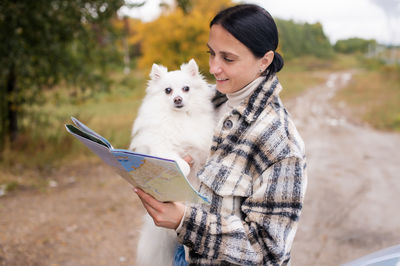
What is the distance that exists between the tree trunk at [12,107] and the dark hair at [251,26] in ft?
22.4

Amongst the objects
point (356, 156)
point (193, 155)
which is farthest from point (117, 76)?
point (193, 155)

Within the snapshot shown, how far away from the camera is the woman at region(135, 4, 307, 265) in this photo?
1.52m

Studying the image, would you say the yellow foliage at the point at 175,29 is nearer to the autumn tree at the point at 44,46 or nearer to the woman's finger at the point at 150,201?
the autumn tree at the point at 44,46

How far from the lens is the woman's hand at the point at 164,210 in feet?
4.92

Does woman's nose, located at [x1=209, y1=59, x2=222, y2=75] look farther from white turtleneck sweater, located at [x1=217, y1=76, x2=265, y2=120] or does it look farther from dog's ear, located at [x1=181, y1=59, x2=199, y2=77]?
dog's ear, located at [x1=181, y1=59, x2=199, y2=77]

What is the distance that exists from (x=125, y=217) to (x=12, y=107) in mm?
3652

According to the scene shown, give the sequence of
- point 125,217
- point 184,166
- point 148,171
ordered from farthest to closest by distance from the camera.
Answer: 1. point 125,217
2. point 184,166
3. point 148,171

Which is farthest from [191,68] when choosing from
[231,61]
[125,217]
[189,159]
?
[125,217]

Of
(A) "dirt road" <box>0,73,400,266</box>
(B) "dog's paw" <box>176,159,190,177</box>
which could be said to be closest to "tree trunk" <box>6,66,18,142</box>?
(A) "dirt road" <box>0,73,400,266</box>

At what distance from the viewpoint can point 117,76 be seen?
8.97 metres

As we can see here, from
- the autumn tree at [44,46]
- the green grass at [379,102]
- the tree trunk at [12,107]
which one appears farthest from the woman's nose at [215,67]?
the green grass at [379,102]

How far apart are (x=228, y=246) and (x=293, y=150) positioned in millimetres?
490

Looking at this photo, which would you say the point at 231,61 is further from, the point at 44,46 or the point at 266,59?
the point at 44,46

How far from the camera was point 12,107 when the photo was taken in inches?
294
